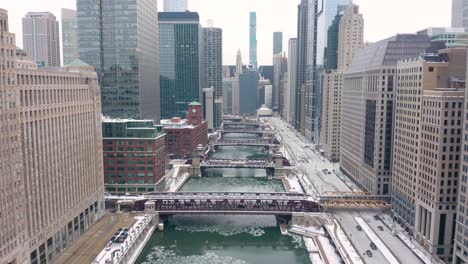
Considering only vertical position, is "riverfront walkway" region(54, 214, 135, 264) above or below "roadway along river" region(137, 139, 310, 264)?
above

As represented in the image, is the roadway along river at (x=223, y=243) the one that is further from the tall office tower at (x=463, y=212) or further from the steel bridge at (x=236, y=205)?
the tall office tower at (x=463, y=212)

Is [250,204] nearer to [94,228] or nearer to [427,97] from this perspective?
[94,228]

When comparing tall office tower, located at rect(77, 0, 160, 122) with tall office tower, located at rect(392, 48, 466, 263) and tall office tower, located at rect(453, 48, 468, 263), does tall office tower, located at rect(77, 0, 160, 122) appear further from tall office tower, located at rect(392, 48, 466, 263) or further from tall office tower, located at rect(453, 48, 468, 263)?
tall office tower, located at rect(453, 48, 468, 263)

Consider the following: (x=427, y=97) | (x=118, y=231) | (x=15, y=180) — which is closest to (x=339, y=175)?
(x=427, y=97)

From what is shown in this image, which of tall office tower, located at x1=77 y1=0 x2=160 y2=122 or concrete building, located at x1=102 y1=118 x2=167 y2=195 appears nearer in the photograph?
concrete building, located at x1=102 y1=118 x2=167 y2=195

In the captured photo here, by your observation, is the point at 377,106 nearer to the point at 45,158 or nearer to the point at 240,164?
the point at 240,164

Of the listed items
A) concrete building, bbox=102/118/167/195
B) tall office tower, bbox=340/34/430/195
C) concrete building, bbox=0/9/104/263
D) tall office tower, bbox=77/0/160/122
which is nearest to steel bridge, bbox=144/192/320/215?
concrete building, bbox=102/118/167/195
